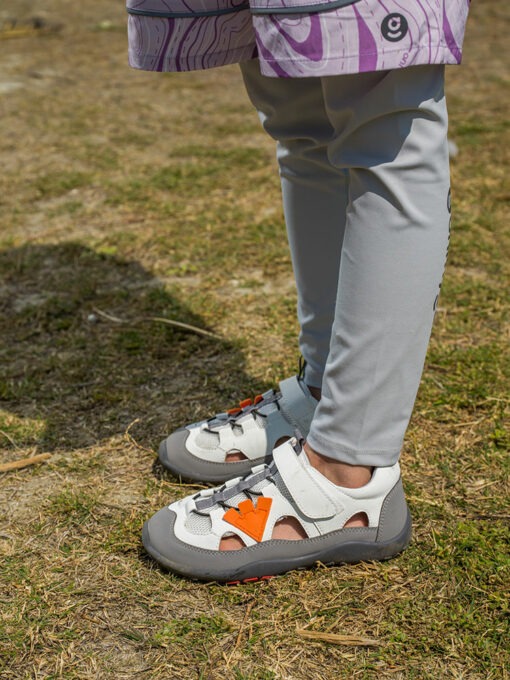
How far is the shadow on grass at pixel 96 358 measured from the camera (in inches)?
76.9

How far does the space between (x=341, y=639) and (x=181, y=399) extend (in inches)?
34.0

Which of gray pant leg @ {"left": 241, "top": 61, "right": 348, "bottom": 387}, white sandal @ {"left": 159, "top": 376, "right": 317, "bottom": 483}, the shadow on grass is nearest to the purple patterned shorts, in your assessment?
gray pant leg @ {"left": 241, "top": 61, "right": 348, "bottom": 387}

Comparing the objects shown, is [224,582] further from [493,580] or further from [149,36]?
[149,36]

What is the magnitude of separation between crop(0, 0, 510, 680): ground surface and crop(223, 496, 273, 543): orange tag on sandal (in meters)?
0.10

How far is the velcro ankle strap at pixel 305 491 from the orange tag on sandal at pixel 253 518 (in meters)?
0.06

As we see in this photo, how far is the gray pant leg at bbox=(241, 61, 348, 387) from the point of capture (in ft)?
4.70

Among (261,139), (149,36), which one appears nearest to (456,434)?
(149,36)

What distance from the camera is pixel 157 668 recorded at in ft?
4.12

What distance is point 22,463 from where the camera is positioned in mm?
1786

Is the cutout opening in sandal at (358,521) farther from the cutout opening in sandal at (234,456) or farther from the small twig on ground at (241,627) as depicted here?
the cutout opening in sandal at (234,456)

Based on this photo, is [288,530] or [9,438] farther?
[9,438]

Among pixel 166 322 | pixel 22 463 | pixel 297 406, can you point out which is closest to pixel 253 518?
pixel 297 406

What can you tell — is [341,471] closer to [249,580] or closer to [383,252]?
[249,580]

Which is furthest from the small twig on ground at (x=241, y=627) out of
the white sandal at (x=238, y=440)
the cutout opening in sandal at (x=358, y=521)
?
the white sandal at (x=238, y=440)
